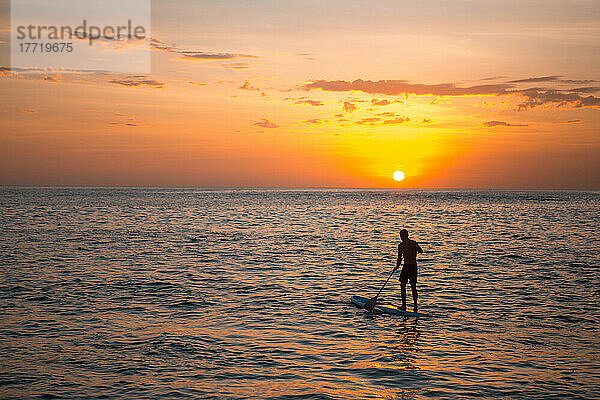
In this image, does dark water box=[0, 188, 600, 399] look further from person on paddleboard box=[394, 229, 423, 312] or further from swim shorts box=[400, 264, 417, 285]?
swim shorts box=[400, 264, 417, 285]

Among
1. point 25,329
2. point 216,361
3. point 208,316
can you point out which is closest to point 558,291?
point 208,316

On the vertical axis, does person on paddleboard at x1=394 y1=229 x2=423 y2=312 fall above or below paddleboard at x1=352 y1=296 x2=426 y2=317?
above

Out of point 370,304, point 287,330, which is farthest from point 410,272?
point 287,330

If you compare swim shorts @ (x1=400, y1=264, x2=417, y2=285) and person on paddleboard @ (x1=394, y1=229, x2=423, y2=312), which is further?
swim shorts @ (x1=400, y1=264, x2=417, y2=285)

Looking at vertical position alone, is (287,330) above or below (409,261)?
below

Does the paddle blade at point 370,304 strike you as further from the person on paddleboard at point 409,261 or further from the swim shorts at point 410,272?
the swim shorts at point 410,272

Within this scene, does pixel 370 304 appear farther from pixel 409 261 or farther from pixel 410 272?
pixel 409 261

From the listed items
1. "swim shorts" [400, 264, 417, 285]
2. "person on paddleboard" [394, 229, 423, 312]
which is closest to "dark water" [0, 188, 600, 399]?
"person on paddleboard" [394, 229, 423, 312]

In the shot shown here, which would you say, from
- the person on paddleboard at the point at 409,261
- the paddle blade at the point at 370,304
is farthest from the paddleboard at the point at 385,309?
the person on paddleboard at the point at 409,261

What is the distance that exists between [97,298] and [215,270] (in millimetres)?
9414

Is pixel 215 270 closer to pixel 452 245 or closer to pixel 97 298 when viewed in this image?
pixel 97 298

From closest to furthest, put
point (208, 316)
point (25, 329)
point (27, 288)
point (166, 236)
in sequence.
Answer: point (25, 329) → point (208, 316) → point (27, 288) → point (166, 236)

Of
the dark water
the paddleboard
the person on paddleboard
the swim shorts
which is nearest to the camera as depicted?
the dark water

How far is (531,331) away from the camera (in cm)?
1688
